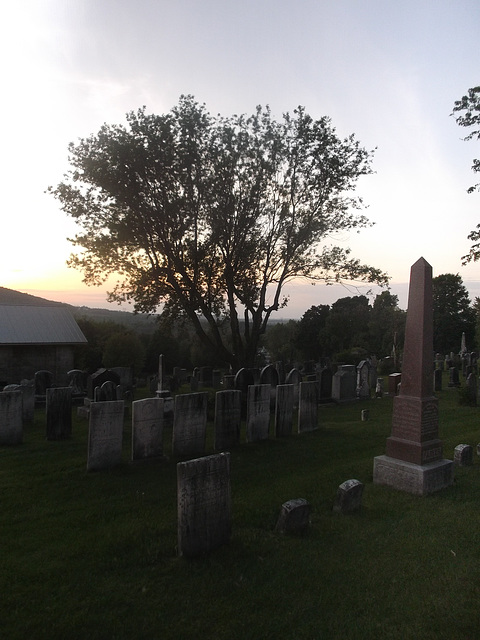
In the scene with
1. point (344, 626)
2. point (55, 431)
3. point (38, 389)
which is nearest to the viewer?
point (344, 626)

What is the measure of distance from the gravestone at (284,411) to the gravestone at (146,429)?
3.17 m

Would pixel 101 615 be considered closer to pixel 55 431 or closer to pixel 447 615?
pixel 447 615

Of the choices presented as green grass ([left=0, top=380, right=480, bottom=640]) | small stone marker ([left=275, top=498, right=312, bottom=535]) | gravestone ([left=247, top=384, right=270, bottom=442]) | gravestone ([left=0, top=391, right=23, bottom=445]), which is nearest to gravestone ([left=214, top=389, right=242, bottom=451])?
gravestone ([left=247, top=384, right=270, bottom=442])

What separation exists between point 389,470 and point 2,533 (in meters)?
5.46

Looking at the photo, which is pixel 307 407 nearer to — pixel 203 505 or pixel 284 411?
pixel 284 411

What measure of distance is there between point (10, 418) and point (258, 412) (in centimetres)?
528

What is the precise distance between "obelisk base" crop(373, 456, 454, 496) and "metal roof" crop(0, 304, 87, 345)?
17.1 metres

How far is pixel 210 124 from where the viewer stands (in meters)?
14.3

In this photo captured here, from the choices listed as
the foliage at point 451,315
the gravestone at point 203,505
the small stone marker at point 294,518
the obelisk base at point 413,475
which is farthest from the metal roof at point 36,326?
the foliage at point 451,315

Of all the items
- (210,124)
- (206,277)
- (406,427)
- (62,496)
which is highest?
(210,124)

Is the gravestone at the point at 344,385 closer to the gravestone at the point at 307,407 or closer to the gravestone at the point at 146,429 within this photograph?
the gravestone at the point at 307,407

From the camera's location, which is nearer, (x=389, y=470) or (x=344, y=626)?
(x=344, y=626)

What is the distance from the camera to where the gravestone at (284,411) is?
10.3 metres

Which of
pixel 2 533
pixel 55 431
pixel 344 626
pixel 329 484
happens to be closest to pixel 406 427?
pixel 329 484
